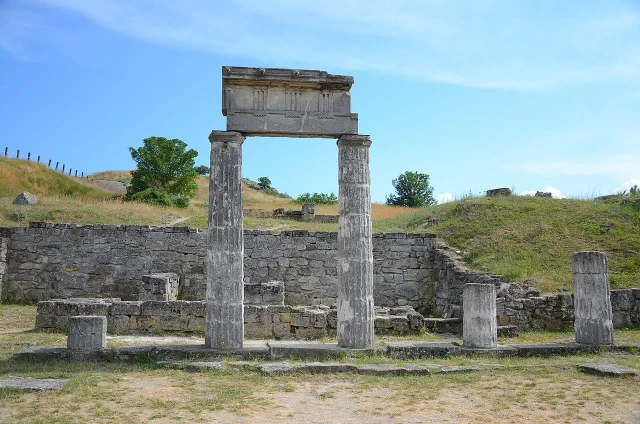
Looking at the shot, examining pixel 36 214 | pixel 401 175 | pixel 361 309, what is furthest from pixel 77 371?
pixel 401 175

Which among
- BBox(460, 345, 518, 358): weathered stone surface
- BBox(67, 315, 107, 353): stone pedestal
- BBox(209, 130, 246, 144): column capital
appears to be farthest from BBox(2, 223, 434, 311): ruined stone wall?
BBox(67, 315, 107, 353): stone pedestal

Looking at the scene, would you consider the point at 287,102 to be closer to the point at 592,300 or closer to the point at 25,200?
the point at 592,300

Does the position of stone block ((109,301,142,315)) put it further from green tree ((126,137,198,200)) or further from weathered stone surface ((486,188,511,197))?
green tree ((126,137,198,200))

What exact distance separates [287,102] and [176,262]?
35.8 ft

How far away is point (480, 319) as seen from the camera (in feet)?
40.7

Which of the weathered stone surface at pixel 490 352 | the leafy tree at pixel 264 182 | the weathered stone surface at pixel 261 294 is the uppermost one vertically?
the leafy tree at pixel 264 182

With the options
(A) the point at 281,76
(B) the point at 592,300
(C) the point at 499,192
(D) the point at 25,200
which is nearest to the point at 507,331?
(B) the point at 592,300

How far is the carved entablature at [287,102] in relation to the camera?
481 inches

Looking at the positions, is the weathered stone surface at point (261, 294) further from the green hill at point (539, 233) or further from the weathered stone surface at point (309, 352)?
the green hill at point (539, 233)

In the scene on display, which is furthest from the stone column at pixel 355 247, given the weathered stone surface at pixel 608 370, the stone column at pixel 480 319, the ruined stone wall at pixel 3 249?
the ruined stone wall at pixel 3 249

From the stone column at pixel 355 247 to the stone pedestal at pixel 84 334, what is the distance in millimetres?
4811

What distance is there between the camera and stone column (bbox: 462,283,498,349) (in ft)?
40.3

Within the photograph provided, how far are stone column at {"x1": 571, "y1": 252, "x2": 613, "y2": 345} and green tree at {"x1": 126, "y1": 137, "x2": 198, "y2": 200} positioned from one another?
38484 mm

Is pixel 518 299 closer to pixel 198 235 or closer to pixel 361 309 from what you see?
pixel 361 309
